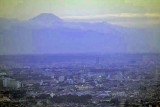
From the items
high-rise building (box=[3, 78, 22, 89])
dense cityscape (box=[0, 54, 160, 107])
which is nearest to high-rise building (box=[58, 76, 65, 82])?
dense cityscape (box=[0, 54, 160, 107])

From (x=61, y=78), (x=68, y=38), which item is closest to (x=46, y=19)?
(x=68, y=38)

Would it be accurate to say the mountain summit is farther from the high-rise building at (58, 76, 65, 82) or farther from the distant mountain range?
the high-rise building at (58, 76, 65, 82)

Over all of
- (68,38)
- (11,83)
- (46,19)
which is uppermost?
(46,19)

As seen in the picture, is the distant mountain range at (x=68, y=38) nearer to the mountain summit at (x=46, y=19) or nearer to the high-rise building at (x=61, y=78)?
the mountain summit at (x=46, y=19)

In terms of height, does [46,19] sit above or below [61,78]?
above

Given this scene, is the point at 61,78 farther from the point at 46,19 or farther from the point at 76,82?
the point at 46,19

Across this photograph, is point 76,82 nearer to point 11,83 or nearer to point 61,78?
point 61,78
